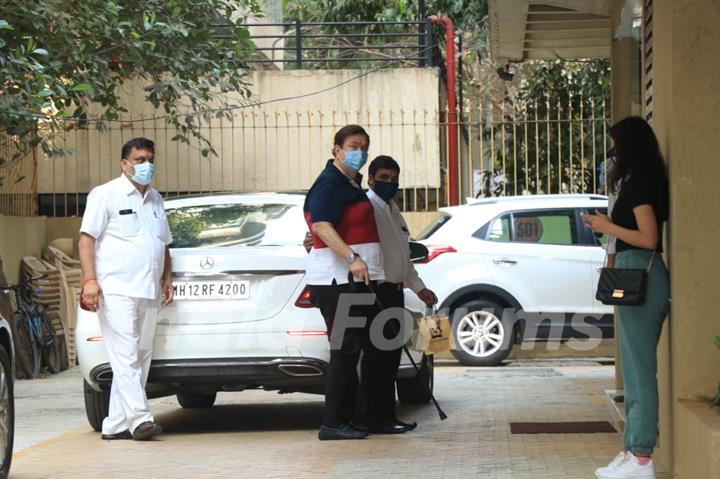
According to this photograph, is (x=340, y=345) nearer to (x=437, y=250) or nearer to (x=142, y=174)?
(x=142, y=174)

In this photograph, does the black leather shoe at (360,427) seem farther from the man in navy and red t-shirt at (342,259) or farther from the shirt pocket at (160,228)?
the shirt pocket at (160,228)

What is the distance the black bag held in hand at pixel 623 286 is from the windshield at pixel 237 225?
131 inches

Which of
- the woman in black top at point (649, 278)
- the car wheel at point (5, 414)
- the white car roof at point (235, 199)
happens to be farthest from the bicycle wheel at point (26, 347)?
the woman in black top at point (649, 278)

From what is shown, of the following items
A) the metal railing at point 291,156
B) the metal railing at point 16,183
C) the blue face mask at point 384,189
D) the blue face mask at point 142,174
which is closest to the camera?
the blue face mask at point 142,174

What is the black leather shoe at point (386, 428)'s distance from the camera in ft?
29.5

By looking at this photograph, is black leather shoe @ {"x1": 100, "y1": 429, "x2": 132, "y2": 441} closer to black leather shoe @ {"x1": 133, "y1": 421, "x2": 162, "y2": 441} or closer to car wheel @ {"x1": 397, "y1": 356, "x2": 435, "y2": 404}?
black leather shoe @ {"x1": 133, "y1": 421, "x2": 162, "y2": 441}

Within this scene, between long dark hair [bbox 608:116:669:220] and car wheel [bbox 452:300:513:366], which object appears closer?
long dark hair [bbox 608:116:669:220]

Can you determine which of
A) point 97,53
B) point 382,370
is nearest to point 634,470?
point 382,370

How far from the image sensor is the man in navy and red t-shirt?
8.47 m

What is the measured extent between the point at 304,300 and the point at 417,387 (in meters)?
2.38

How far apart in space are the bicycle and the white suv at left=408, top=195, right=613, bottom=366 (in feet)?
13.7

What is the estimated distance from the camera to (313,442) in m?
8.63

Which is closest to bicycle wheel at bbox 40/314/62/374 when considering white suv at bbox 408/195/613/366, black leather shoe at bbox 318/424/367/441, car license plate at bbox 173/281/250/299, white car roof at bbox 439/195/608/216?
white suv at bbox 408/195/613/366

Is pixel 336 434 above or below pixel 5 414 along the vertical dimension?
below
